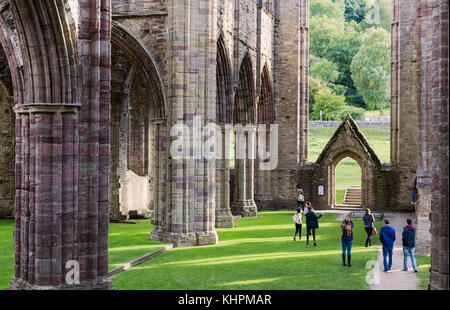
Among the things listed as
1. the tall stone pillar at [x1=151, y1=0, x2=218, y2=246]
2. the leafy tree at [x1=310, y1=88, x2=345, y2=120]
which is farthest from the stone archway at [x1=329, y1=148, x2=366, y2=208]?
the leafy tree at [x1=310, y1=88, x2=345, y2=120]

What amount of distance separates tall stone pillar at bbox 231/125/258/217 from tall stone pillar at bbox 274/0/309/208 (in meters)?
3.72

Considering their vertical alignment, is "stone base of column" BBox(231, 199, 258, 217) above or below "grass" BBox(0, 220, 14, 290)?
above

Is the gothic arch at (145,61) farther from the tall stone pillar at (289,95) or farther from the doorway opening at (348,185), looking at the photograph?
the doorway opening at (348,185)

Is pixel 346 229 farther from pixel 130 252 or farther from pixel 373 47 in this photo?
pixel 373 47

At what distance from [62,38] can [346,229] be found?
286 inches

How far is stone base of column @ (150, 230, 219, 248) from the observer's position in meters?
17.3

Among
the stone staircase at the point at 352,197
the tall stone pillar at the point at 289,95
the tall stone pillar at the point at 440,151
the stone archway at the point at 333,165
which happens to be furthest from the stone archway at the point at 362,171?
the tall stone pillar at the point at 440,151

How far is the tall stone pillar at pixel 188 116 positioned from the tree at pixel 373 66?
44.1 metres

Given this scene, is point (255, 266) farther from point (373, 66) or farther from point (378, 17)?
point (378, 17)

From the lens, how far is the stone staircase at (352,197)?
103ft

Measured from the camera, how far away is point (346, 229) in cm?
1365

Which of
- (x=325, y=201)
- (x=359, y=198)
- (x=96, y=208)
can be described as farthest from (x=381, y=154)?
(x=96, y=208)

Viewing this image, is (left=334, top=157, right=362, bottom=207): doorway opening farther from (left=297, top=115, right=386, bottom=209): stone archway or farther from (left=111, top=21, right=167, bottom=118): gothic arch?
(left=111, top=21, right=167, bottom=118): gothic arch

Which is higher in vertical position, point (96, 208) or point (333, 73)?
point (333, 73)
